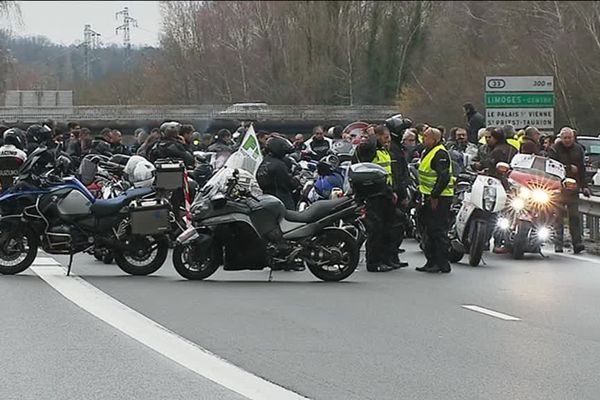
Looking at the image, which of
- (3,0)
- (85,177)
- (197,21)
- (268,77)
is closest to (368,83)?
(268,77)

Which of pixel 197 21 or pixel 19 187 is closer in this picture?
pixel 19 187

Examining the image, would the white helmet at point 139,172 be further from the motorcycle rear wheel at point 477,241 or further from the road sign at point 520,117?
the road sign at point 520,117

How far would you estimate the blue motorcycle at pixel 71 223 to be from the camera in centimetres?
1448

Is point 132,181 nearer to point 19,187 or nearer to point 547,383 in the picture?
point 19,187

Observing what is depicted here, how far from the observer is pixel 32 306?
12.0m

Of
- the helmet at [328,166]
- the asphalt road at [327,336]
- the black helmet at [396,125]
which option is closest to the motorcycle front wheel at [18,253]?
the asphalt road at [327,336]

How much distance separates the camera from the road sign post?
2820 centimetres

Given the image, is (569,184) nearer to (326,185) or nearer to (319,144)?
(326,185)

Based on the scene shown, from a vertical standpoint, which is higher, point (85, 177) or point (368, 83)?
point (368, 83)

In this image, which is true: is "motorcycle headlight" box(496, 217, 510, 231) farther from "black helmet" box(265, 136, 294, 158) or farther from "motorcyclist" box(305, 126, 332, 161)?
"motorcyclist" box(305, 126, 332, 161)

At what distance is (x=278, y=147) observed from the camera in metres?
15.7

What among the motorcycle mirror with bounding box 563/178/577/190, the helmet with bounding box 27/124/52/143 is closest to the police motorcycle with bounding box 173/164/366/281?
the helmet with bounding box 27/124/52/143

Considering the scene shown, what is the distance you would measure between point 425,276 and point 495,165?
118 inches

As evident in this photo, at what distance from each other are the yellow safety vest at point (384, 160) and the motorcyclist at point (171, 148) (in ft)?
11.5
